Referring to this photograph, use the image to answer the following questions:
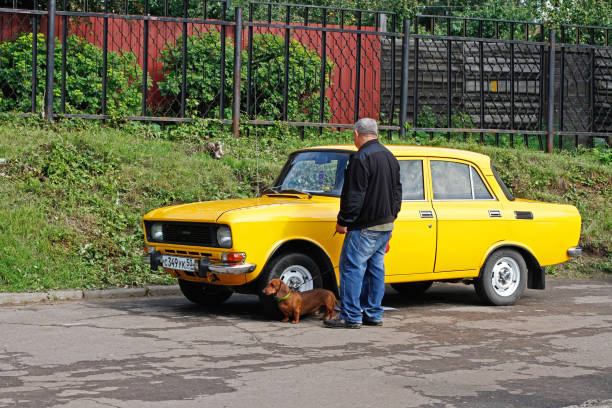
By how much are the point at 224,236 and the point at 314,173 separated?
150 cm

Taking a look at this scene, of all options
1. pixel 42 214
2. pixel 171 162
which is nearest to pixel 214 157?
pixel 171 162

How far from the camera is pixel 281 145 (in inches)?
603

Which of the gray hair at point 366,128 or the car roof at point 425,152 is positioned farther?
the car roof at point 425,152

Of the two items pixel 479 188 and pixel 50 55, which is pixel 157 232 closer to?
pixel 479 188

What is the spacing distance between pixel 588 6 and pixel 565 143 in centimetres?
1058

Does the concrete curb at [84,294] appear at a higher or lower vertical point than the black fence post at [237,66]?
lower

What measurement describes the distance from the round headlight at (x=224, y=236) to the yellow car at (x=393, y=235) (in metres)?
0.01

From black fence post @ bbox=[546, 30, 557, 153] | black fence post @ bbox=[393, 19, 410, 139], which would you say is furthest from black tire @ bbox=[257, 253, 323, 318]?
black fence post @ bbox=[546, 30, 557, 153]

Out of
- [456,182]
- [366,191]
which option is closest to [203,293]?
[366,191]

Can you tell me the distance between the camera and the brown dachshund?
8000 millimetres

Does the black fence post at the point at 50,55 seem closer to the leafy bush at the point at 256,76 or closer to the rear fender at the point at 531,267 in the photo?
the leafy bush at the point at 256,76

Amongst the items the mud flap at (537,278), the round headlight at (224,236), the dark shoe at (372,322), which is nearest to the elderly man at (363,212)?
the dark shoe at (372,322)

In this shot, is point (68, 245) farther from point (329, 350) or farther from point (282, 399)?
point (282, 399)

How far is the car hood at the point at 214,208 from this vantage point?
823cm
